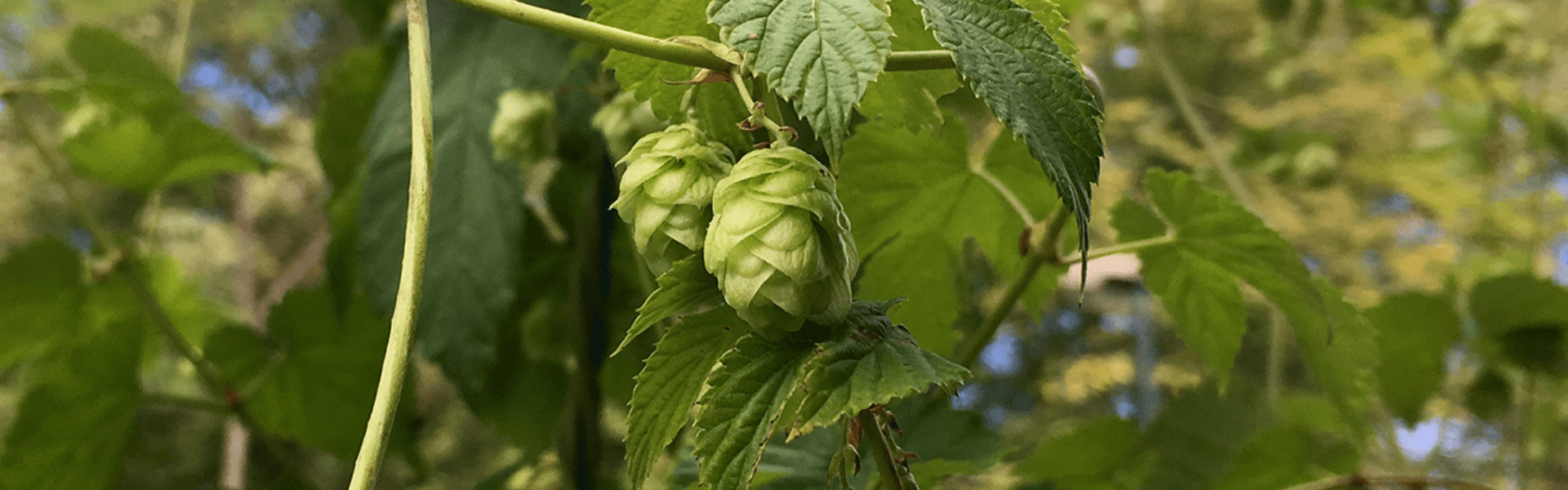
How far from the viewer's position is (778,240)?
201 millimetres

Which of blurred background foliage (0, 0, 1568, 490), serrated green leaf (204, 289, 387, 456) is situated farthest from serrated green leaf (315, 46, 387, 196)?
serrated green leaf (204, 289, 387, 456)

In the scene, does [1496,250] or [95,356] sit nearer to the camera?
[95,356]

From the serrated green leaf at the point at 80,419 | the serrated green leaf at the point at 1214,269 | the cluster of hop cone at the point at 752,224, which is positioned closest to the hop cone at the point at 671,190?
the cluster of hop cone at the point at 752,224

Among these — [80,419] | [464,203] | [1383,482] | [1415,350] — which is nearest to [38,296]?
[80,419]

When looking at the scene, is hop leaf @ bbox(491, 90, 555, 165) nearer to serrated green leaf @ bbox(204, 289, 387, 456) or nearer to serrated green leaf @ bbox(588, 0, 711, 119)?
serrated green leaf @ bbox(588, 0, 711, 119)

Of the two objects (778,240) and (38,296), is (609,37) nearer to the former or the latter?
(778,240)

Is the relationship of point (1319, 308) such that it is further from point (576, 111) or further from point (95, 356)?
point (95, 356)

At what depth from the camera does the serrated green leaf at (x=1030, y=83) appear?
0.65 feet

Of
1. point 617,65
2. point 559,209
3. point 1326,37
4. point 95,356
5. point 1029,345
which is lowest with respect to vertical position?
point 1029,345

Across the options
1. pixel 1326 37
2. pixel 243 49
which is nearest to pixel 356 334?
pixel 1326 37

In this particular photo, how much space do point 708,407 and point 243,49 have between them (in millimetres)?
4169

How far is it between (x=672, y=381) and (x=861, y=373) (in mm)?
57

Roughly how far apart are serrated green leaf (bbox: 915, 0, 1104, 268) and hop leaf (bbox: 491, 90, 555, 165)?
0.29 metres

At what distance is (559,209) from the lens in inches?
27.7
